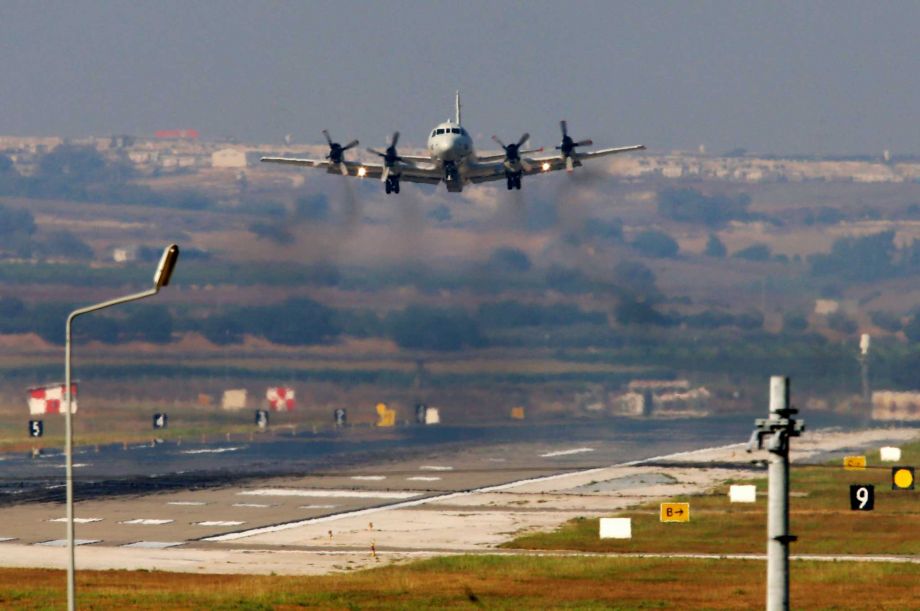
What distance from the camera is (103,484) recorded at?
17875 centimetres

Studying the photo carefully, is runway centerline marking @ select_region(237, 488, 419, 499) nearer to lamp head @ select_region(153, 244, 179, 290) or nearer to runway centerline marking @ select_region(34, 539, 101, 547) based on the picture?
runway centerline marking @ select_region(34, 539, 101, 547)

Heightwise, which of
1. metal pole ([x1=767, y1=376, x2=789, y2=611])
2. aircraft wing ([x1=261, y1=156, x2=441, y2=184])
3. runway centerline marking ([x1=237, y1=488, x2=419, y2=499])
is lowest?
runway centerline marking ([x1=237, y1=488, x2=419, y2=499])

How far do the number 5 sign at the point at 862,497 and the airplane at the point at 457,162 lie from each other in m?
37.8

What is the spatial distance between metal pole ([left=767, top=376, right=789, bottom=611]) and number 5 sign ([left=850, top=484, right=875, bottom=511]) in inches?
3580

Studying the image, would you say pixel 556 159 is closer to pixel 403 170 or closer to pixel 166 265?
pixel 403 170

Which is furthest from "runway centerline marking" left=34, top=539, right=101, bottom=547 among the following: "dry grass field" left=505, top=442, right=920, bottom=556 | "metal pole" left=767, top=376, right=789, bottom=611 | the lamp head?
"metal pole" left=767, top=376, right=789, bottom=611

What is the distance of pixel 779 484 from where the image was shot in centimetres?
4159

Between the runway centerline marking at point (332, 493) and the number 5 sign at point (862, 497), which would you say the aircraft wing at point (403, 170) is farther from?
the number 5 sign at point (862, 497)

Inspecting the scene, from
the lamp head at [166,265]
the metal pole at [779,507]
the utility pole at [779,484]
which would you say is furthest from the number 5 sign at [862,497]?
the metal pole at [779,507]

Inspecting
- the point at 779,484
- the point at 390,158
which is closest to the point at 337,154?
the point at 390,158

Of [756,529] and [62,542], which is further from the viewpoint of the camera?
[756,529]

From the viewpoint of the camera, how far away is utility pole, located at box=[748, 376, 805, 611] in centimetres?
4078

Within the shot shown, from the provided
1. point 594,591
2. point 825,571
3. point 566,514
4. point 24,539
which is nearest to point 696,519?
point 566,514

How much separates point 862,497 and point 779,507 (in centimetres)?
10252
